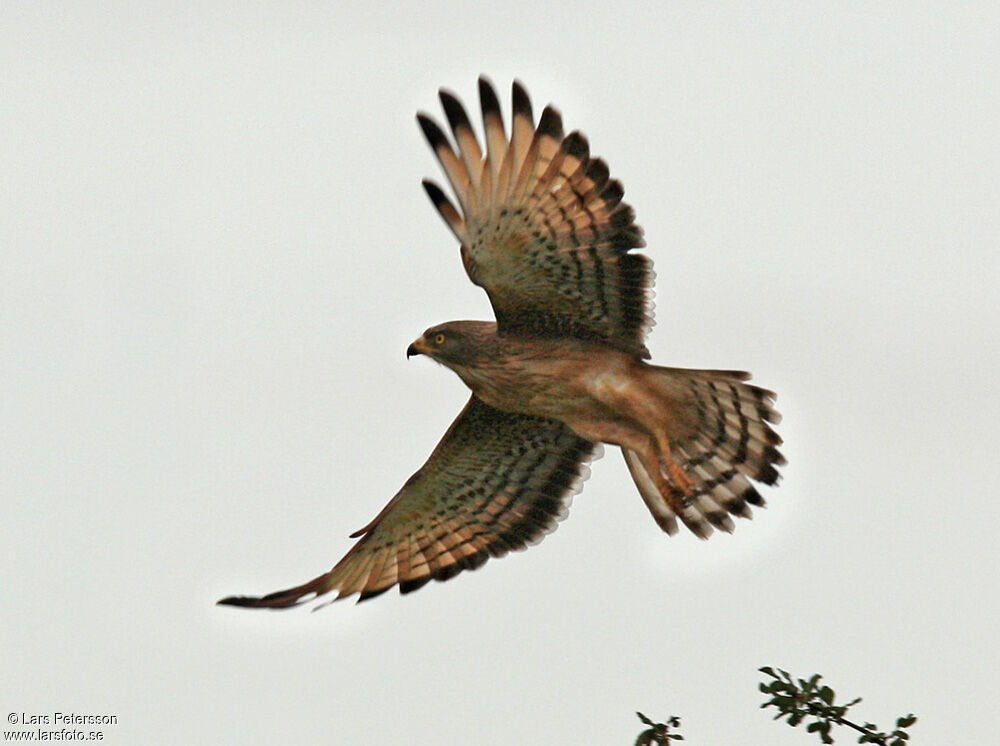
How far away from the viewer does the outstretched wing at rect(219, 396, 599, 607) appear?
9.94 m

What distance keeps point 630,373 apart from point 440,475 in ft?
5.03

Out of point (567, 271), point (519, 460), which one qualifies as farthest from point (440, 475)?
point (567, 271)

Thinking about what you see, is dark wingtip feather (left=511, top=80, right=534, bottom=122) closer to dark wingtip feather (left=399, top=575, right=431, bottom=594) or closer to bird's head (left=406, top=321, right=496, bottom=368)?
bird's head (left=406, top=321, right=496, bottom=368)

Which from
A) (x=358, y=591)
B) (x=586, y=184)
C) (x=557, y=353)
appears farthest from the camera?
(x=358, y=591)

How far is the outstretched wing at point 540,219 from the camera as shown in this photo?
850 cm

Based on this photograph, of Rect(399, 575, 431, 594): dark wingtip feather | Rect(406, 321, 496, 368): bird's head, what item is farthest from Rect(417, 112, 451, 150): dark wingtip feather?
Rect(399, 575, 431, 594): dark wingtip feather

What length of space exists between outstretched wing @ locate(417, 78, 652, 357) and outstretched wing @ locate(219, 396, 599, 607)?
119 centimetres

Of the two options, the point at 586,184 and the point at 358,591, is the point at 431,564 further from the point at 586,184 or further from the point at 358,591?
the point at 586,184

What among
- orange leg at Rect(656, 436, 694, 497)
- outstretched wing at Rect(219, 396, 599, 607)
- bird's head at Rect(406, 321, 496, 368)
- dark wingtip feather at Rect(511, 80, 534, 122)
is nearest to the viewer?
dark wingtip feather at Rect(511, 80, 534, 122)

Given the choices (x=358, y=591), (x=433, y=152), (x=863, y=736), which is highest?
(x=433, y=152)

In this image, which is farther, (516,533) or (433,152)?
(516,533)

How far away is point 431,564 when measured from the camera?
10.1 meters

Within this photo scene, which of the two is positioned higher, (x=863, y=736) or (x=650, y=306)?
(x=650, y=306)

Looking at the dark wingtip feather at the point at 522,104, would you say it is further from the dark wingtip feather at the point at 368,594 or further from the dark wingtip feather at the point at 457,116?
the dark wingtip feather at the point at 368,594
